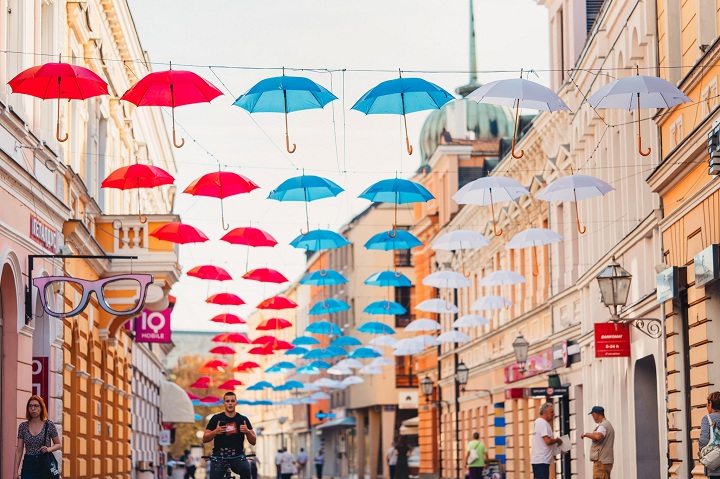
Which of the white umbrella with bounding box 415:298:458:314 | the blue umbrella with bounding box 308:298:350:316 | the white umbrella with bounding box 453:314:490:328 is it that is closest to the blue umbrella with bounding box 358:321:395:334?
the blue umbrella with bounding box 308:298:350:316

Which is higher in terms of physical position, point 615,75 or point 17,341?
point 615,75

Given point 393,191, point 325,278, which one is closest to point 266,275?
point 325,278

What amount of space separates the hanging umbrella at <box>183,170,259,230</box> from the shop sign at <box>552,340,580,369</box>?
1121 cm

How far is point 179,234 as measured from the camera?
86.5ft

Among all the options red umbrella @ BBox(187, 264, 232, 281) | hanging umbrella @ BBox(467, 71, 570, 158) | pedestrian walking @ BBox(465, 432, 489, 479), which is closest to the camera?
hanging umbrella @ BBox(467, 71, 570, 158)

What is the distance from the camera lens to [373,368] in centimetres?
5653

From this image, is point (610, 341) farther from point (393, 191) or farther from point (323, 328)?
point (323, 328)

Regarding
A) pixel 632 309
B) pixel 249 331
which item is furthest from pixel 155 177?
pixel 249 331

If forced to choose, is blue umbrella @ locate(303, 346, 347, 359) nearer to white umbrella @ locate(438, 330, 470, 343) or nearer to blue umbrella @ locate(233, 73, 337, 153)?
white umbrella @ locate(438, 330, 470, 343)

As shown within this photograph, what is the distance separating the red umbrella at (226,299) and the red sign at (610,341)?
45.6ft

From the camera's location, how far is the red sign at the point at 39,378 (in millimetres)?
21516

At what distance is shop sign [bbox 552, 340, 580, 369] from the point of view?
106ft

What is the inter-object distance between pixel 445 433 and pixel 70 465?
30.4 meters

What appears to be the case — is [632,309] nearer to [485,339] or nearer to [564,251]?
[564,251]
